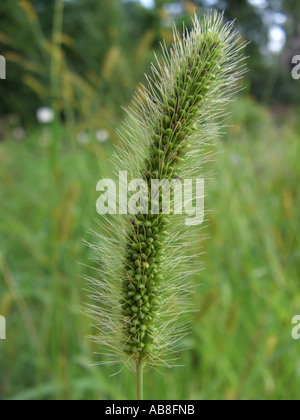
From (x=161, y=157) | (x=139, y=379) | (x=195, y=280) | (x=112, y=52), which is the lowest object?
(x=139, y=379)

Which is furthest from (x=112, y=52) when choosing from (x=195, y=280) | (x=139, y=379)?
(x=139, y=379)

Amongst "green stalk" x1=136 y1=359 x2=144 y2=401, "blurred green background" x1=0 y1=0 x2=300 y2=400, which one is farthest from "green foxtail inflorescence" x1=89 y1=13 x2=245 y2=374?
"blurred green background" x1=0 y1=0 x2=300 y2=400

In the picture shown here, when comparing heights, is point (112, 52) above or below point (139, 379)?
above

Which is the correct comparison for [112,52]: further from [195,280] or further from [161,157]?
[161,157]

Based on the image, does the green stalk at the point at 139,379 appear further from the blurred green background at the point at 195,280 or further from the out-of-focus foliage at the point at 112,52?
the out-of-focus foliage at the point at 112,52

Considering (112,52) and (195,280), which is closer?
(112,52)

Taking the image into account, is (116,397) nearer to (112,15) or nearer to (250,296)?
(250,296)

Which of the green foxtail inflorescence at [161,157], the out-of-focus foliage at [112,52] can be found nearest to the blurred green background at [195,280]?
the out-of-focus foliage at [112,52]

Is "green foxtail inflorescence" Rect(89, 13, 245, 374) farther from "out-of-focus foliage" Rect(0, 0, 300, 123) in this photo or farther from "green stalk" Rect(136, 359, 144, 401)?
"out-of-focus foliage" Rect(0, 0, 300, 123)
